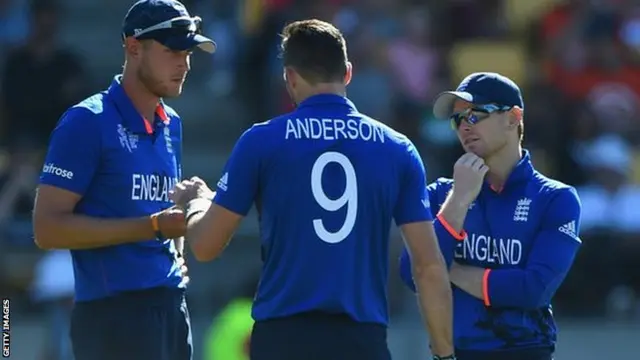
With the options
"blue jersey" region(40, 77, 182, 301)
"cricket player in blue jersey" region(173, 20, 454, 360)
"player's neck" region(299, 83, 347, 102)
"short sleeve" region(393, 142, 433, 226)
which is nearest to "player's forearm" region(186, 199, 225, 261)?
"cricket player in blue jersey" region(173, 20, 454, 360)

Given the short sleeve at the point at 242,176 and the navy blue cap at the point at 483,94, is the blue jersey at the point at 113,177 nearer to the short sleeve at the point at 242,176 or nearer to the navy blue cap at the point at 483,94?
the short sleeve at the point at 242,176

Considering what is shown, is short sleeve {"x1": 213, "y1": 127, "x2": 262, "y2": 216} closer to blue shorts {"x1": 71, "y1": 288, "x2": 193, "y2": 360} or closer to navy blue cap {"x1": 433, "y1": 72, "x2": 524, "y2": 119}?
blue shorts {"x1": 71, "y1": 288, "x2": 193, "y2": 360}

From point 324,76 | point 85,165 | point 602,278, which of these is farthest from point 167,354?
point 602,278

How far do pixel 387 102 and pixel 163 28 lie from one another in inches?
263

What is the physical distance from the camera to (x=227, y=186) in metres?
5.80

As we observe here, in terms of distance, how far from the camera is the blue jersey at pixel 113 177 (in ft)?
21.1

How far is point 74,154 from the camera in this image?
6398 millimetres

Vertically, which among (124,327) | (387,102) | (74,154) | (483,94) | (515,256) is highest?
(387,102)

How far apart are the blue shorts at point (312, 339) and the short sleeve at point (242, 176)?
18.6 inches

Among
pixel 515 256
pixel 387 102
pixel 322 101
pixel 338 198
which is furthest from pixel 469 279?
pixel 387 102

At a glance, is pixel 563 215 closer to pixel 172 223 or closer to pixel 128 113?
pixel 172 223

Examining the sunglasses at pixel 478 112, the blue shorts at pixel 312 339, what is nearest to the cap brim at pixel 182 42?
the sunglasses at pixel 478 112

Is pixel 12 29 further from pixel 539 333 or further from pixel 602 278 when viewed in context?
pixel 539 333

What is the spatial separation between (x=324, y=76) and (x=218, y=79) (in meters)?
8.57
